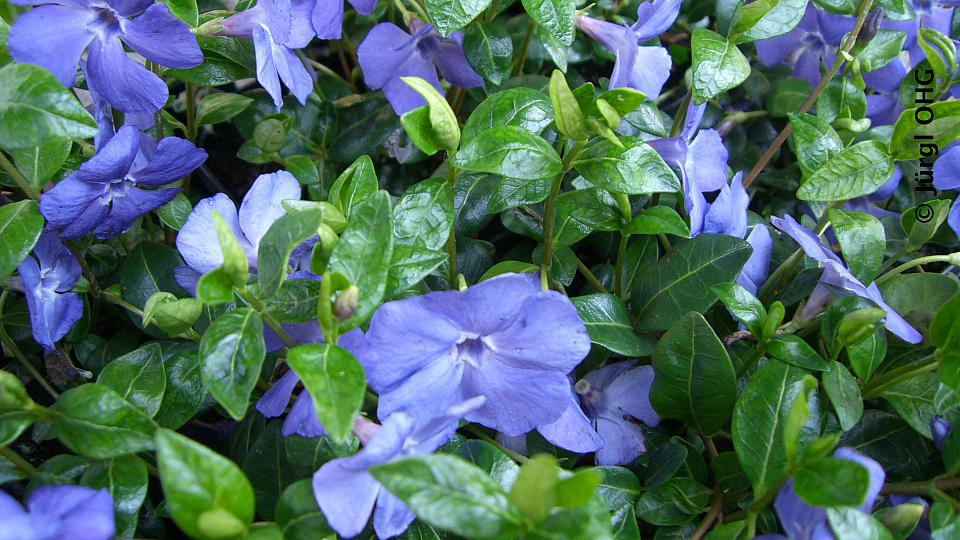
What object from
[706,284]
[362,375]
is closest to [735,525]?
[706,284]

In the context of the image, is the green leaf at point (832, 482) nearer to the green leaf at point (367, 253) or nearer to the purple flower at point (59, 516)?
the green leaf at point (367, 253)

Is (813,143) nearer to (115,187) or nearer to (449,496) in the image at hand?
(449,496)

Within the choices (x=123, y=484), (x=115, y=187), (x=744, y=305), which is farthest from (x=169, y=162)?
(x=744, y=305)

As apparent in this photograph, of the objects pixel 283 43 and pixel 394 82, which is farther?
pixel 394 82

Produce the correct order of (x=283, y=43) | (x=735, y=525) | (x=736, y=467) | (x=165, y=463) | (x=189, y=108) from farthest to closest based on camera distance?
1. (x=189, y=108)
2. (x=283, y=43)
3. (x=736, y=467)
4. (x=735, y=525)
5. (x=165, y=463)

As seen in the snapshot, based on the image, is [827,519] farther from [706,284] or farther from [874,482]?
[706,284]

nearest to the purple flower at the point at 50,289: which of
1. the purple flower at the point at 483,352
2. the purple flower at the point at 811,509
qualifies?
the purple flower at the point at 483,352
